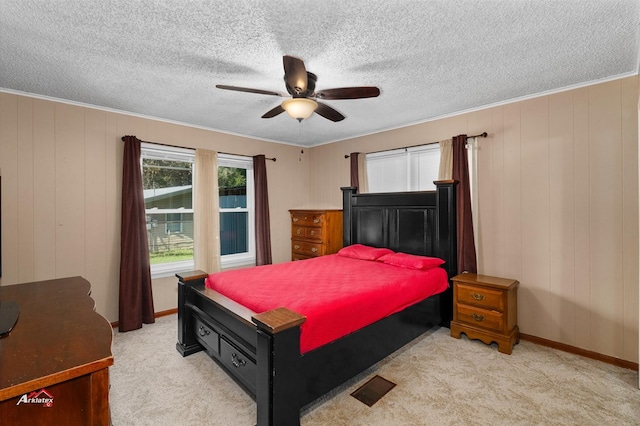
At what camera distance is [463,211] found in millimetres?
3617

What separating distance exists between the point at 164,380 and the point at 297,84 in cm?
261

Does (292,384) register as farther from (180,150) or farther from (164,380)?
(180,150)

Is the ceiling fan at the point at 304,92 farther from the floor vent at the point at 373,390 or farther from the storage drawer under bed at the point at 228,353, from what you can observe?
the floor vent at the point at 373,390

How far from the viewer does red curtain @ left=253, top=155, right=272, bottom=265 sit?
488 cm

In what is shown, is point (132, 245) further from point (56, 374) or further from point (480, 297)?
point (480, 297)

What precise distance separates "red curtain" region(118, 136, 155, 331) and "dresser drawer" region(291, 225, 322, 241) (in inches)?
86.5

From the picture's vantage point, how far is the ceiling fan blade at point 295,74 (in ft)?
6.39

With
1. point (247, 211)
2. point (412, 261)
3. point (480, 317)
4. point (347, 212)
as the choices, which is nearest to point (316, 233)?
point (347, 212)

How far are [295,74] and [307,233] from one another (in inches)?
123

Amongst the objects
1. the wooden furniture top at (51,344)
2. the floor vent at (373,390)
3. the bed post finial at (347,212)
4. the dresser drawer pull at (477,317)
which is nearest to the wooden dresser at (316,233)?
the bed post finial at (347,212)

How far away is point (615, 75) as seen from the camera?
2.76m

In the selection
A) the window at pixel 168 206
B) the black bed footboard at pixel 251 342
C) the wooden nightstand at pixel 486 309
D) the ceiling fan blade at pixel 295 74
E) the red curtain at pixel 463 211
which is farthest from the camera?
the window at pixel 168 206

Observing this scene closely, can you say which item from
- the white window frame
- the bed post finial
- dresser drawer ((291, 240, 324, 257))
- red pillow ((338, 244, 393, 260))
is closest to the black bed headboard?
the bed post finial

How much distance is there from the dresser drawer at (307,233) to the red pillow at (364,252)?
24.1 inches
